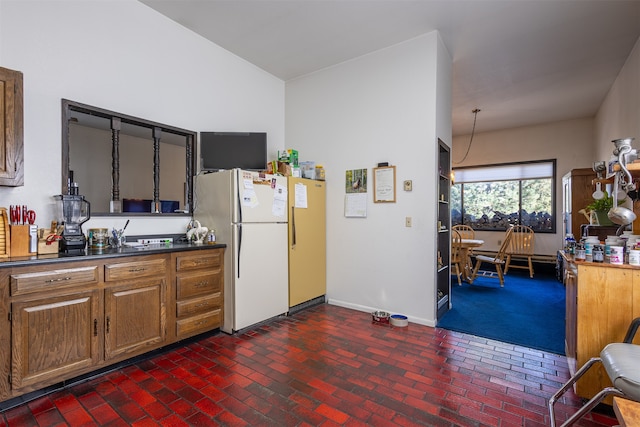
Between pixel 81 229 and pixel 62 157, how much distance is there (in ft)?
1.91

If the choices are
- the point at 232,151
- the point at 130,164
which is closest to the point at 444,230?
the point at 232,151

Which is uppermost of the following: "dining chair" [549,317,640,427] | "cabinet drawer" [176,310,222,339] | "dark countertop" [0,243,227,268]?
"dark countertop" [0,243,227,268]

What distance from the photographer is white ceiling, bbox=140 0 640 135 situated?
2.84 meters

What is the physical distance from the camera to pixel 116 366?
228cm

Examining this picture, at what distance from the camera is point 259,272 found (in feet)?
10.2

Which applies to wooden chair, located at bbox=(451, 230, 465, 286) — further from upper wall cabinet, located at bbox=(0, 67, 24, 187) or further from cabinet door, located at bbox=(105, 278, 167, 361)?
upper wall cabinet, located at bbox=(0, 67, 24, 187)

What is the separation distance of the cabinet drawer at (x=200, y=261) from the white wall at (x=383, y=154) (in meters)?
1.51

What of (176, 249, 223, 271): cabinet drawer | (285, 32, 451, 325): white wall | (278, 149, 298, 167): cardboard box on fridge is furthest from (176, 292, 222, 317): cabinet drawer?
(278, 149, 298, 167): cardboard box on fridge

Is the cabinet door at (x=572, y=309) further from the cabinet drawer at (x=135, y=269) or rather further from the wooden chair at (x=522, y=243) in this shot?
the wooden chair at (x=522, y=243)

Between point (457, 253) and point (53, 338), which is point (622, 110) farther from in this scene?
point (53, 338)

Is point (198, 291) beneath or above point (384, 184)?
beneath

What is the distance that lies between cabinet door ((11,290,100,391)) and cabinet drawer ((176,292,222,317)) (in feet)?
2.02

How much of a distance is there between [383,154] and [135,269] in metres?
2.69

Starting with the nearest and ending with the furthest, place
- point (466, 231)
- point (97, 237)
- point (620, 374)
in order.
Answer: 1. point (620, 374)
2. point (97, 237)
3. point (466, 231)
